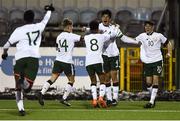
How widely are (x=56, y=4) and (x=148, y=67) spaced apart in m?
10.3

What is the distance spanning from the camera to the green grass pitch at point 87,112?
12.3m

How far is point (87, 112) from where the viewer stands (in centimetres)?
1332

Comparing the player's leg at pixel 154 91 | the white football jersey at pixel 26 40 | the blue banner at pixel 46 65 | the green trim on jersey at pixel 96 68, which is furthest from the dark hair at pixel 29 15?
the blue banner at pixel 46 65

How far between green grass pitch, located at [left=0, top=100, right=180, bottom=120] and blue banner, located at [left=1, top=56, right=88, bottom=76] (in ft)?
8.46

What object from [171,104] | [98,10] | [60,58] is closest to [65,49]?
[60,58]

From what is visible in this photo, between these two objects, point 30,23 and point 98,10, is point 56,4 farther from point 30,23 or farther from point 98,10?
point 30,23

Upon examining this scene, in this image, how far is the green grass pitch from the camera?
40.3ft

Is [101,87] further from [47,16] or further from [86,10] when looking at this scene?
[86,10]

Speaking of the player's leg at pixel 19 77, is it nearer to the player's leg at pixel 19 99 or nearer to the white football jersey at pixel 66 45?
the player's leg at pixel 19 99

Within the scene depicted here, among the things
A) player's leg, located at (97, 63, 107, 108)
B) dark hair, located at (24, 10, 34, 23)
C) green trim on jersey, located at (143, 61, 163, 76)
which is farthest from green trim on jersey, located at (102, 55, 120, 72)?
dark hair, located at (24, 10, 34, 23)

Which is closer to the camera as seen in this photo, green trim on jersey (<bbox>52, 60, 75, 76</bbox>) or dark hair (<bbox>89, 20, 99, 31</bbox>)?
dark hair (<bbox>89, 20, 99, 31</bbox>)

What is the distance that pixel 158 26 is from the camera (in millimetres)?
22406

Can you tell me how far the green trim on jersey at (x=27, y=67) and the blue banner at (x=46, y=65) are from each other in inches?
214

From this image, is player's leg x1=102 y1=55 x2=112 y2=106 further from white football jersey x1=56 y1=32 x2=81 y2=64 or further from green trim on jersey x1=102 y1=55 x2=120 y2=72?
white football jersey x1=56 y1=32 x2=81 y2=64
